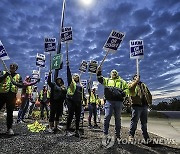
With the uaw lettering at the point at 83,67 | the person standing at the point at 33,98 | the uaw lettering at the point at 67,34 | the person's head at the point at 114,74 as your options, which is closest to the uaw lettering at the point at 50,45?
the uaw lettering at the point at 67,34

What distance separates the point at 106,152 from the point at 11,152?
194 centimetres

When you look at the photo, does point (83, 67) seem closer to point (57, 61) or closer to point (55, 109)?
point (57, 61)

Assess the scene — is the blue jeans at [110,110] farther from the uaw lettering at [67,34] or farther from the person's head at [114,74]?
the uaw lettering at [67,34]

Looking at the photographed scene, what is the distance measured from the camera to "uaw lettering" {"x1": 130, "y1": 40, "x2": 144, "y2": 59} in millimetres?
8234

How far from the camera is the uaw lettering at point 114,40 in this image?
8.30m

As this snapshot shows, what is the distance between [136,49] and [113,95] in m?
1.74

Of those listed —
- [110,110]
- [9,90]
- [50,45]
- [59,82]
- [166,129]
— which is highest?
[50,45]

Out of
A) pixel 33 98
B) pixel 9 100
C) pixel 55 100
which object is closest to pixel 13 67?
pixel 9 100

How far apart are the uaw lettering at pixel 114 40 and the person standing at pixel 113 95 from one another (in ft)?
3.08

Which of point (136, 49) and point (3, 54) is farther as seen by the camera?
point (136, 49)

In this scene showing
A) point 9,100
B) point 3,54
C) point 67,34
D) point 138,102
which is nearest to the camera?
point 9,100

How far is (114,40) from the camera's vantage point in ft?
27.6

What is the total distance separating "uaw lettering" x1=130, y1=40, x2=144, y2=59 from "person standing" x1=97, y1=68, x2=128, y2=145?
96 centimetres

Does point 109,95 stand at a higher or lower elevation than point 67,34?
lower
